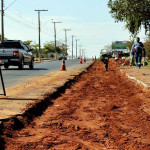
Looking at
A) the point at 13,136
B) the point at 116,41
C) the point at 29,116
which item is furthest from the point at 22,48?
the point at 116,41

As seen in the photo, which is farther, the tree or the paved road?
the tree

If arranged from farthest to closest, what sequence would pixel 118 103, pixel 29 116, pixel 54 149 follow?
pixel 118 103, pixel 29 116, pixel 54 149

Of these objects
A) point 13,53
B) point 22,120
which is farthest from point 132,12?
point 22,120

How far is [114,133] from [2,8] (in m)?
36.1

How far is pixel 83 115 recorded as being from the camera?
21.7ft

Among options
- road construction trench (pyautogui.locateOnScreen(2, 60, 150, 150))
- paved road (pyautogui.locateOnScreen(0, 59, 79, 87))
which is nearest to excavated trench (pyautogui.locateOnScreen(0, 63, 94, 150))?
road construction trench (pyautogui.locateOnScreen(2, 60, 150, 150))

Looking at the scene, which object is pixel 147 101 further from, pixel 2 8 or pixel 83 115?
pixel 2 8

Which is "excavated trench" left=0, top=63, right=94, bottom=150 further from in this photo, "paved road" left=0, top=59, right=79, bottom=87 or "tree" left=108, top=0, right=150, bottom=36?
"tree" left=108, top=0, right=150, bottom=36

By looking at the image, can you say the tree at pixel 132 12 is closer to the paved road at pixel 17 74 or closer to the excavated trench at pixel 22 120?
the paved road at pixel 17 74

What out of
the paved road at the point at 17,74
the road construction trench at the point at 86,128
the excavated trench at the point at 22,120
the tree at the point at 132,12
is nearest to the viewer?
the road construction trench at the point at 86,128

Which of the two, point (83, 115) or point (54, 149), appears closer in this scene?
point (54, 149)

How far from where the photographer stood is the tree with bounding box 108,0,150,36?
71.3 ft

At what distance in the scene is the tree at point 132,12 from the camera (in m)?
21.7

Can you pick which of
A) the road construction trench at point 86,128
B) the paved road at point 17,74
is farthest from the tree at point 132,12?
the road construction trench at point 86,128
